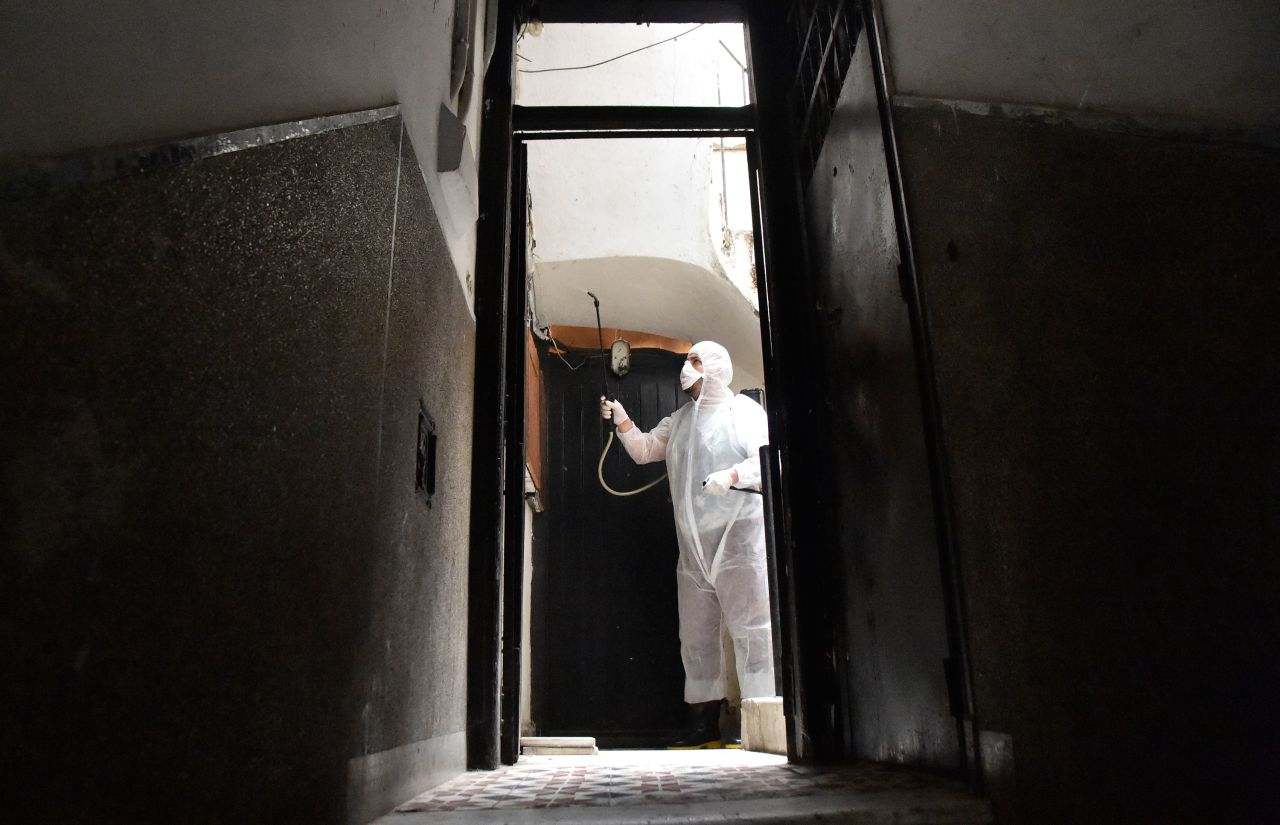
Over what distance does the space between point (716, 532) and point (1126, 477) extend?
293cm

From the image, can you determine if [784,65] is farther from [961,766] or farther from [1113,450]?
[961,766]

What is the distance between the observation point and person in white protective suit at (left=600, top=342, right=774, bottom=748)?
367 centimetres

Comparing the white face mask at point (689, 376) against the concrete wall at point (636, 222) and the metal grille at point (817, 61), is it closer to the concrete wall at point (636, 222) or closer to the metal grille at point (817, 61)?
the concrete wall at point (636, 222)

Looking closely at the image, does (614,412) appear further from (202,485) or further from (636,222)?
(202,485)

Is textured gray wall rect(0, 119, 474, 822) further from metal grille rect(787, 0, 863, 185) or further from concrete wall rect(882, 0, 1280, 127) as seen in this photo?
metal grille rect(787, 0, 863, 185)

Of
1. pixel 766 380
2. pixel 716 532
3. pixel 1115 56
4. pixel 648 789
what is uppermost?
pixel 1115 56

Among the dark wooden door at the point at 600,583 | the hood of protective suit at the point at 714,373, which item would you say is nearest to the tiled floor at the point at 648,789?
the dark wooden door at the point at 600,583

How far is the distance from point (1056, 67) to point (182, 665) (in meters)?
1.20

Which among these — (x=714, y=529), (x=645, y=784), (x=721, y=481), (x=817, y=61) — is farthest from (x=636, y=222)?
(x=645, y=784)

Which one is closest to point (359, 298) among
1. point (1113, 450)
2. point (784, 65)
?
point (1113, 450)

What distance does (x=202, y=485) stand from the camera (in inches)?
24.8

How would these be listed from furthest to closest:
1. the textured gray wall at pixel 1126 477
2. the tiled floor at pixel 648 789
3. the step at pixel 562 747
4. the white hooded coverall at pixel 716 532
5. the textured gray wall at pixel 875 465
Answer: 1. the white hooded coverall at pixel 716 532
2. the step at pixel 562 747
3. the textured gray wall at pixel 875 465
4. the tiled floor at pixel 648 789
5. the textured gray wall at pixel 1126 477

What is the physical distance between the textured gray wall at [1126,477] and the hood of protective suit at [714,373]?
2.99 m

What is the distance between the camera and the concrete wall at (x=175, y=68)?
18.7 inches
